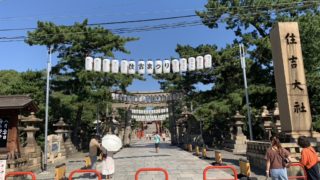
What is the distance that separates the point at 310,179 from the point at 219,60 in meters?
19.7

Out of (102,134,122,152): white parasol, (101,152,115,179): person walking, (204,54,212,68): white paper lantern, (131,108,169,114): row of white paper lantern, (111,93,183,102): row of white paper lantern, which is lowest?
(101,152,115,179): person walking

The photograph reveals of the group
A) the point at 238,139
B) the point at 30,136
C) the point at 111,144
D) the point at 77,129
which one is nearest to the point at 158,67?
the point at 238,139

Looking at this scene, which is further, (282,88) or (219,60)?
(219,60)

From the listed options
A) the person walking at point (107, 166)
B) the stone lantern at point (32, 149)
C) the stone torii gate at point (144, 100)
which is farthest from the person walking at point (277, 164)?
the stone torii gate at point (144, 100)

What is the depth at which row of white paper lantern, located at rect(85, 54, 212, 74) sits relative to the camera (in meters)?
22.2

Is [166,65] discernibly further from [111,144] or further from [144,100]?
[144,100]

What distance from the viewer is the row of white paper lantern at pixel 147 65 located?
2218 cm

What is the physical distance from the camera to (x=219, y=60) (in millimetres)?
27141

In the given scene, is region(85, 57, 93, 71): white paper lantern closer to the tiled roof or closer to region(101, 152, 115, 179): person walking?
the tiled roof

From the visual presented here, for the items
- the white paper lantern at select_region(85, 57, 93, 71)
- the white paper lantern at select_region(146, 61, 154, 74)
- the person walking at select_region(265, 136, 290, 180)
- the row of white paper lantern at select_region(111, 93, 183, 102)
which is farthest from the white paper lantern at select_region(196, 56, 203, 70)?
the person walking at select_region(265, 136, 290, 180)

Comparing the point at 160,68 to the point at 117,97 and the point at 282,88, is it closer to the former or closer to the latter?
the point at 282,88

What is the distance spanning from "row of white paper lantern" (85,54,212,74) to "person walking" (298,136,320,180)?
15133mm

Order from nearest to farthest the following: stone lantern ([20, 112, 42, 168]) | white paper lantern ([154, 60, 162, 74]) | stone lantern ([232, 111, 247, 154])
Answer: stone lantern ([20, 112, 42, 168])
white paper lantern ([154, 60, 162, 74])
stone lantern ([232, 111, 247, 154])

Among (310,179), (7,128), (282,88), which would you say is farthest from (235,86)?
(310,179)
